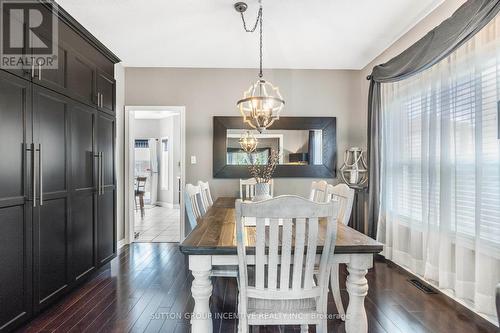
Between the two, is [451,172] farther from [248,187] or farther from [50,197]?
[50,197]

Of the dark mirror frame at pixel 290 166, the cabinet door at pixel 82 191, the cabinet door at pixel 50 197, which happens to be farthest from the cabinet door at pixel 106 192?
the dark mirror frame at pixel 290 166

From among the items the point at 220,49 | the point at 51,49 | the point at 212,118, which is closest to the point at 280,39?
the point at 220,49

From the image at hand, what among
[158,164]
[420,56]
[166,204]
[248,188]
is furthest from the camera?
[158,164]

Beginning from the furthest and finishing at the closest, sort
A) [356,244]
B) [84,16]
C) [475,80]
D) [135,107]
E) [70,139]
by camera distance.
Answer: [135,107]
[84,16]
[70,139]
[475,80]
[356,244]

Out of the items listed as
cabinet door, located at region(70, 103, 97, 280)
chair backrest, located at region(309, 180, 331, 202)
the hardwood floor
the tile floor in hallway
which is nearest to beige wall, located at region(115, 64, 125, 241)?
the tile floor in hallway

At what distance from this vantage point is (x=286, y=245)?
1.34 metres

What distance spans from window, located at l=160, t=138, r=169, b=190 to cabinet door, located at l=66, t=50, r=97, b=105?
5120 millimetres

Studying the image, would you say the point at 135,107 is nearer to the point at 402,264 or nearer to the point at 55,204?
the point at 55,204

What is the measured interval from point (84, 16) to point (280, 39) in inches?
81.9

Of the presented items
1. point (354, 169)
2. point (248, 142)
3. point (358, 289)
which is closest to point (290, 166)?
point (248, 142)

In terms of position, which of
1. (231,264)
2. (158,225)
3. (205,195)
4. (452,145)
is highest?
(452,145)

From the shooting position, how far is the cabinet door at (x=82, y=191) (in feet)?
8.20

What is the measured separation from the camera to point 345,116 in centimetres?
423

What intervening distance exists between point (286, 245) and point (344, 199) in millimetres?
1097
